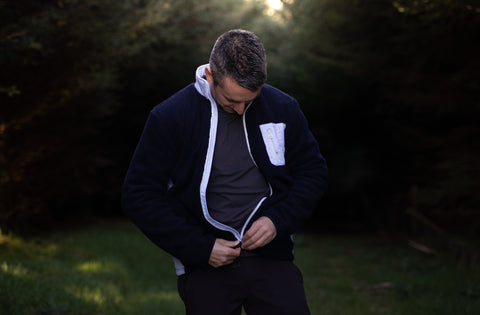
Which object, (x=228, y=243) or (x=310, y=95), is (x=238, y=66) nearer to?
(x=228, y=243)

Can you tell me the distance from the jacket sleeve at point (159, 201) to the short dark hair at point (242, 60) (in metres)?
0.37

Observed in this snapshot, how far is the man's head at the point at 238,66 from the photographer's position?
219 centimetres

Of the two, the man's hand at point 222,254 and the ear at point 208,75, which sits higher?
the ear at point 208,75

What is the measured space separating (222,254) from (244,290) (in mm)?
253

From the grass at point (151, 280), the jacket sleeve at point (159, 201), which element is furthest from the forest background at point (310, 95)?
the jacket sleeve at point (159, 201)

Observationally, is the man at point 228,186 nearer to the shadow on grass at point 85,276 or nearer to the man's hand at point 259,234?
the man's hand at point 259,234

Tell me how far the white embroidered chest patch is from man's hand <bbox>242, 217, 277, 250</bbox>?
0.97ft

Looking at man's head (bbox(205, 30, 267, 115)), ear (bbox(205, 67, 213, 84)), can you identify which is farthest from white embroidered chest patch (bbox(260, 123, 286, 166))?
ear (bbox(205, 67, 213, 84))

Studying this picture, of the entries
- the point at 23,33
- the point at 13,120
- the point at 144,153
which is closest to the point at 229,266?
the point at 144,153

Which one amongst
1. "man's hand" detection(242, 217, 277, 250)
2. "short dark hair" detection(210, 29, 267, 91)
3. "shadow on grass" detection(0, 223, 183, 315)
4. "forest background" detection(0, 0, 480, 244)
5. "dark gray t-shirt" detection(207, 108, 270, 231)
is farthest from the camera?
"forest background" detection(0, 0, 480, 244)

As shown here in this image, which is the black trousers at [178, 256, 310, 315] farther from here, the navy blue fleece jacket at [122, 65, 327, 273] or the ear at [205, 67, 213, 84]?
the ear at [205, 67, 213, 84]

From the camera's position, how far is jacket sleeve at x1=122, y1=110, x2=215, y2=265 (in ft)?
7.42

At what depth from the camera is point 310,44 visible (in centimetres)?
1117

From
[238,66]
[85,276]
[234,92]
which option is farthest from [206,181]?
[85,276]
